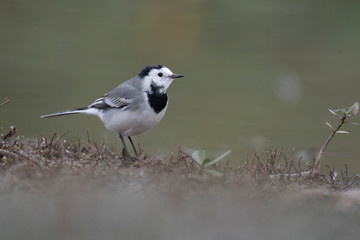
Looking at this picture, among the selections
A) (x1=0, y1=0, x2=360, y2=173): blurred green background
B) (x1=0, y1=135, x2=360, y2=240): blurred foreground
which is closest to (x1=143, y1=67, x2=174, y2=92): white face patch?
(x1=0, y1=0, x2=360, y2=173): blurred green background

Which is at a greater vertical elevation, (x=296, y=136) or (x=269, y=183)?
(x=269, y=183)

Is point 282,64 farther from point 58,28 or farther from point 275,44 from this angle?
point 58,28

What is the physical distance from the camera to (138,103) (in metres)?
6.07

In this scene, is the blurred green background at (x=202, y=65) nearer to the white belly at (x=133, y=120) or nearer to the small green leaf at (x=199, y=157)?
the white belly at (x=133, y=120)

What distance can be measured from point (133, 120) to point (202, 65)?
8.52 metres

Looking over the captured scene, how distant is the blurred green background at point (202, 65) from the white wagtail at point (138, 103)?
123 cm

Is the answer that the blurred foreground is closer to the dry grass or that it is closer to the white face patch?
the dry grass

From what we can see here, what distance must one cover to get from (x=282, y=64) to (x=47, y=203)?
12.5 m

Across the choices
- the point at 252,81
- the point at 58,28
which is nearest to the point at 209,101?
the point at 252,81

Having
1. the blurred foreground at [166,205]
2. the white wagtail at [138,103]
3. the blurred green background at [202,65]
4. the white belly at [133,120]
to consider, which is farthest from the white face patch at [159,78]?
the blurred foreground at [166,205]

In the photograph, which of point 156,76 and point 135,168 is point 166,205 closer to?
point 135,168

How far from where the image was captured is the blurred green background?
32.5 ft

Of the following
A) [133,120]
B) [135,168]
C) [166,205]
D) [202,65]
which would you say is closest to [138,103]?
[133,120]

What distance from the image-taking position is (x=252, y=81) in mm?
13383
